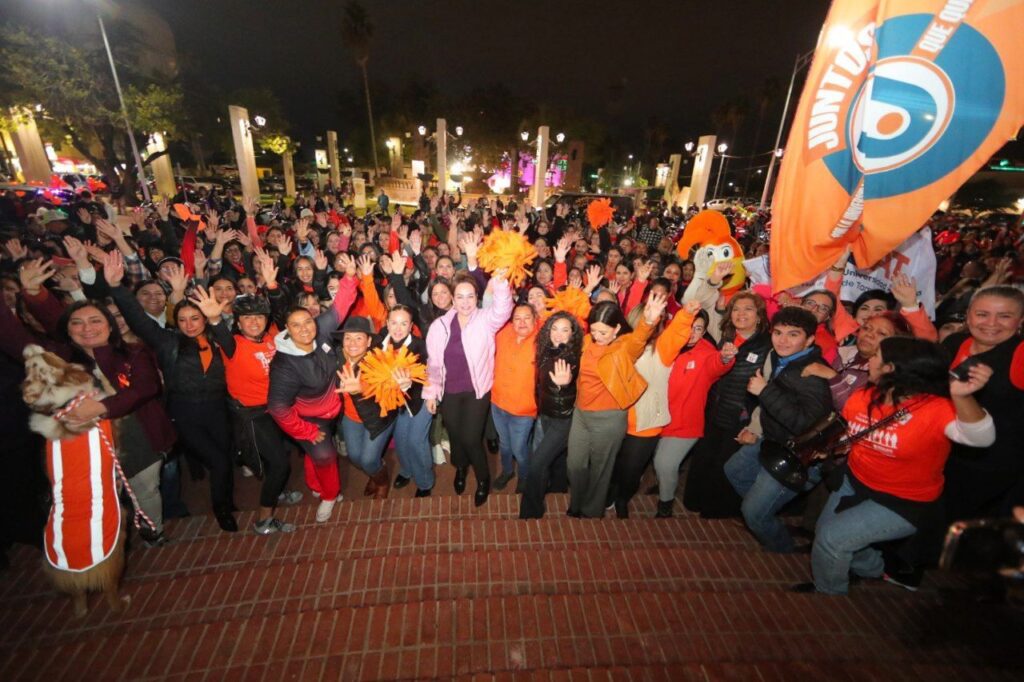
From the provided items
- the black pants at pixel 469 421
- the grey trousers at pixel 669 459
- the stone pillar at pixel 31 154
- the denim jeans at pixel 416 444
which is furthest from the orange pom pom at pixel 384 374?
the stone pillar at pixel 31 154

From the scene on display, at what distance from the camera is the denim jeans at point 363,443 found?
4312 mm

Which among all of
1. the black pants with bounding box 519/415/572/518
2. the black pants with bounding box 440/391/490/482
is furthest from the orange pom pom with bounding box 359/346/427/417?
the black pants with bounding box 519/415/572/518

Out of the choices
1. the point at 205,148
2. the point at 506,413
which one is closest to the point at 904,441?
the point at 506,413

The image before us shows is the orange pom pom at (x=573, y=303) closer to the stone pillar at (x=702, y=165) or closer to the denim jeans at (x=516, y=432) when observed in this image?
the denim jeans at (x=516, y=432)

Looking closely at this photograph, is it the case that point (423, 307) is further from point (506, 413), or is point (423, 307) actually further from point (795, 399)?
point (795, 399)

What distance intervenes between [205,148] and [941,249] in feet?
199

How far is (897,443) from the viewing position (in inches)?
108

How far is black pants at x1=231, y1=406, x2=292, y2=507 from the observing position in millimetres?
3934

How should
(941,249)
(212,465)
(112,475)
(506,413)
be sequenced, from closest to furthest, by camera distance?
1. (112,475)
2. (212,465)
3. (506,413)
4. (941,249)

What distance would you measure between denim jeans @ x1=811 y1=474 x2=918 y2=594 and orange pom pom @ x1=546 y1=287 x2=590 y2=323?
290 centimetres

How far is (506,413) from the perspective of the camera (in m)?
4.46

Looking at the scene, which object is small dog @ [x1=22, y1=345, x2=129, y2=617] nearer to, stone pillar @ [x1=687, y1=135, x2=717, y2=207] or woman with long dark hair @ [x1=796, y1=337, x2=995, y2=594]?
woman with long dark hair @ [x1=796, y1=337, x2=995, y2=594]

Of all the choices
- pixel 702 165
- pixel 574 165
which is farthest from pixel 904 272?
pixel 574 165

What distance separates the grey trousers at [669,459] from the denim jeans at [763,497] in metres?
0.40
